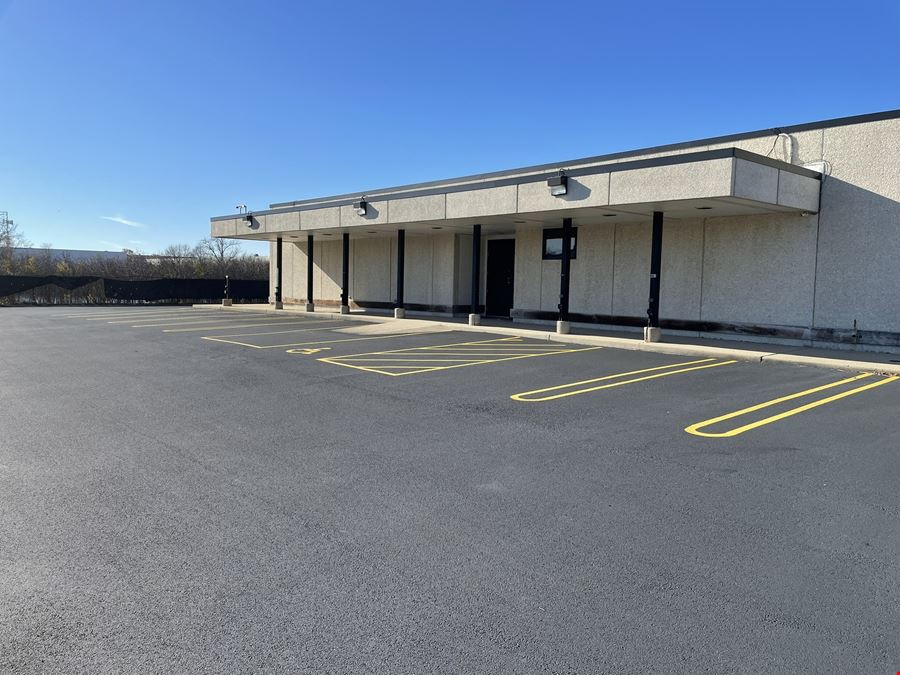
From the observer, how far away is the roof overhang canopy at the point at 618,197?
42.1 ft

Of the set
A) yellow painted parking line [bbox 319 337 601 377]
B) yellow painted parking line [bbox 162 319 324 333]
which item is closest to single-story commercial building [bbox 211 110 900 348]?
yellow painted parking line [bbox 319 337 601 377]

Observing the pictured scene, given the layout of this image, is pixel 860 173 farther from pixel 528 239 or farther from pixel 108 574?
pixel 108 574

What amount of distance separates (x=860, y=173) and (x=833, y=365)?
15.7 ft

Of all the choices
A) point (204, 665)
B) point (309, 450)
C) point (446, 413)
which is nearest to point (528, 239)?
point (446, 413)

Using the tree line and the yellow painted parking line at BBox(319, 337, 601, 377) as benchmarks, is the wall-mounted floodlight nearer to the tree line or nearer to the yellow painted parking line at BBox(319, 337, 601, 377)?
the yellow painted parking line at BBox(319, 337, 601, 377)

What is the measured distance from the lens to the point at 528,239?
2175 cm

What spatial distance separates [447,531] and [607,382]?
6.50 m

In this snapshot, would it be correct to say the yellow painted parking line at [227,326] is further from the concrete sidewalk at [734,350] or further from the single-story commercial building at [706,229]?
the concrete sidewalk at [734,350]

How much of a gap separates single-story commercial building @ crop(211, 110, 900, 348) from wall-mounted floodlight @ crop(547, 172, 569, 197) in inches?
1.3

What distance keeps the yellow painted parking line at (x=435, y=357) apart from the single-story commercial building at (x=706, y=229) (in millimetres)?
2556

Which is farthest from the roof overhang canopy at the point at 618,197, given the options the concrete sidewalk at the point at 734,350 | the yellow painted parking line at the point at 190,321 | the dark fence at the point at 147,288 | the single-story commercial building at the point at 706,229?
the dark fence at the point at 147,288

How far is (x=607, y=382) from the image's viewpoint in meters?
10.4

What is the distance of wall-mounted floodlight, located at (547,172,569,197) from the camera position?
49.7 feet

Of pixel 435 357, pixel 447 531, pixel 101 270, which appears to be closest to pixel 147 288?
pixel 101 270
